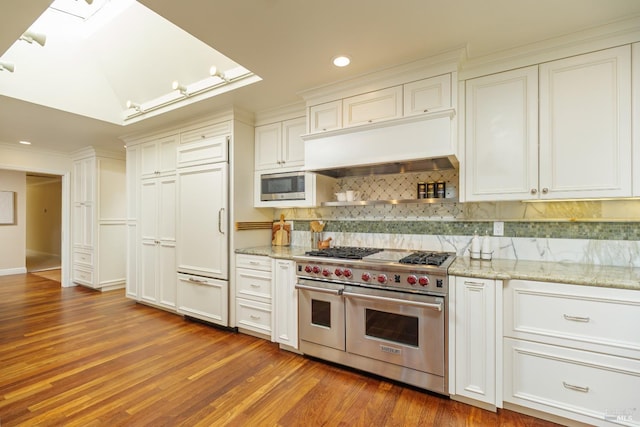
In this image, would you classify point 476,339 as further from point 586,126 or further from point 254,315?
point 254,315

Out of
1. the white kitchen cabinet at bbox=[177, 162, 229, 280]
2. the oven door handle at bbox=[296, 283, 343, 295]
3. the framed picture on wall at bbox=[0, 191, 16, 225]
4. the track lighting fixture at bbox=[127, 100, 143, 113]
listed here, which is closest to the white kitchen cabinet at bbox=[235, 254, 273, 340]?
the white kitchen cabinet at bbox=[177, 162, 229, 280]

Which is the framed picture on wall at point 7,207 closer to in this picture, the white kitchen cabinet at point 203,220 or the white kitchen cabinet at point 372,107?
the white kitchen cabinet at point 203,220

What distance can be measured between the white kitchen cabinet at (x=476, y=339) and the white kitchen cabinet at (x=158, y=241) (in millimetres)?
3177

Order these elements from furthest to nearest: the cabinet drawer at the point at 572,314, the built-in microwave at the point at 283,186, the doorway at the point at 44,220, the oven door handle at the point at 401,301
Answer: the doorway at the point at 44,220, the built-in microwave at the point at 283,186, the oven door handle at the point at 401,301, the cabinet drawer at the point at 572,314

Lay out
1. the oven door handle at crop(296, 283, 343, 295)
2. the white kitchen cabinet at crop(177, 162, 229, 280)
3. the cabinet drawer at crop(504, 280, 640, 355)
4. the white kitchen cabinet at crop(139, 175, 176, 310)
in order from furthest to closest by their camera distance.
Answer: the white kitchen cabinet at crop(139, 175, 176, 310), the white kitchen cabinet at crop(177, 162, 229, 280), the oven door handle at crop(296, 283, 343, 295), the cabinet drawer at crop(504, 280, 640, 355)

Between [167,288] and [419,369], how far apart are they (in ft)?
10.2

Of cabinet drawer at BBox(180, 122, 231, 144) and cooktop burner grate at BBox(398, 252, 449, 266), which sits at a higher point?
cabinet drawer at BBox(180, 122, 231, 144)

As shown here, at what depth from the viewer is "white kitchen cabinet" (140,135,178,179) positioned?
3705 mm

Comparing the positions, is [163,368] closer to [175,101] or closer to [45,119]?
[175,101]

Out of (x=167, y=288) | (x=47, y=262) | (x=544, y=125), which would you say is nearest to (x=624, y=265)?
(x=544, y=125)

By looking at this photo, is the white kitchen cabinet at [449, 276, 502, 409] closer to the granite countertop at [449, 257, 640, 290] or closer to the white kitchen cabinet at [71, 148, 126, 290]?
the granite countertop at [449, 257, 640, 290]

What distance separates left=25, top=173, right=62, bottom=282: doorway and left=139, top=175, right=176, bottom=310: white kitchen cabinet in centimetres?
560

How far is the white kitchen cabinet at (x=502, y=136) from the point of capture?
2.06m

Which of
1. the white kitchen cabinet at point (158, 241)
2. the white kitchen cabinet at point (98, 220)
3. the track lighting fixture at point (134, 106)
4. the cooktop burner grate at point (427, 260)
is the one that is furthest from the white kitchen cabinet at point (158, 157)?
the cooktop burner grate at point (427, 260)
